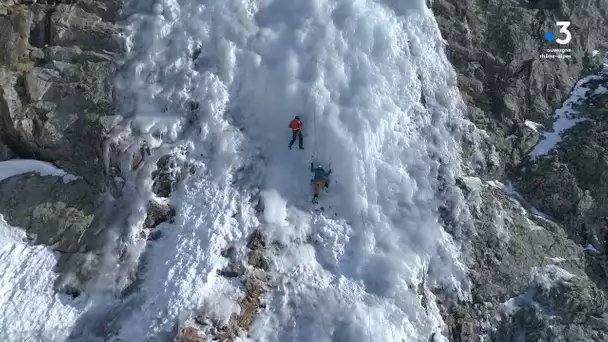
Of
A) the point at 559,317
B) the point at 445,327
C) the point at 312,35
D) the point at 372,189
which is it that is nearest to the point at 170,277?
the point at 372,189

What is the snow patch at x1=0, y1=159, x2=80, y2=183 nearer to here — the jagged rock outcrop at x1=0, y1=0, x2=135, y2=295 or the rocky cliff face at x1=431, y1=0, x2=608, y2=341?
the jagged rock outcrop at x1=0, y1=0, x2=135, y2=295

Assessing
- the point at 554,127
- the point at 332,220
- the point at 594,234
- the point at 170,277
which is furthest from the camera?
the point at 554,127

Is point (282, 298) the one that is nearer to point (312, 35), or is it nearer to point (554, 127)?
point (312, 35)

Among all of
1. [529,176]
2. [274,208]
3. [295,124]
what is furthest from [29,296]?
[529,176]

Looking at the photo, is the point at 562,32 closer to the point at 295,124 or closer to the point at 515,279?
the point at 515,279

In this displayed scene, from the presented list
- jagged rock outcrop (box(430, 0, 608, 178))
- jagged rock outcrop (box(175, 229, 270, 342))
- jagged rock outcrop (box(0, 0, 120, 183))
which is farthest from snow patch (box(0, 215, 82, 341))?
jagged rock outcrop (box(430, 0, 608, 178))

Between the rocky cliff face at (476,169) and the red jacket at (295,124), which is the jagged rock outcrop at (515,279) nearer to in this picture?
the rocky cliff face at (476,169)
